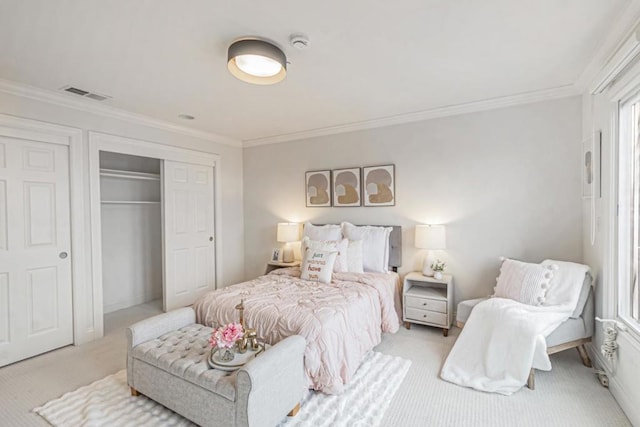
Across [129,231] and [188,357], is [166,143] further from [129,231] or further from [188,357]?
[188,357]

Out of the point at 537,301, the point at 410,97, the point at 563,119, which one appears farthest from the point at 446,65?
the point at 537,301

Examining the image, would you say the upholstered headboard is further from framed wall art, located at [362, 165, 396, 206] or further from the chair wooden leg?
the chair wooden leg

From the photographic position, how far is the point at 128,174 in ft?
13.8

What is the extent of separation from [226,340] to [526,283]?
245cm

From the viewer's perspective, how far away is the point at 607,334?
2.19m

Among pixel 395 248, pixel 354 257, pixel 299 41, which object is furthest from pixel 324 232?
pixel 299 41

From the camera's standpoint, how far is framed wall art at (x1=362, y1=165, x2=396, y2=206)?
12.6 ft

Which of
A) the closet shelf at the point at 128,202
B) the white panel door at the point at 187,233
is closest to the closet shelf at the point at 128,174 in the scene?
the closet shelf at the point at 128,202

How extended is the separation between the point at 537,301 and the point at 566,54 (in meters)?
1.94

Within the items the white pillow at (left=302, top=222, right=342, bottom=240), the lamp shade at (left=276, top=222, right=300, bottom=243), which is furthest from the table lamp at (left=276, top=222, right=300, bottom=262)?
the white pillow at (left=302, top=222, right=342, bottom=240)

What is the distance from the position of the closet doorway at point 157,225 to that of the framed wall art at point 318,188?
1415mm

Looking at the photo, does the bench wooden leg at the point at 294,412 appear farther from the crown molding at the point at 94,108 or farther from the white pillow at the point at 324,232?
the crown molding at the point at 94,108

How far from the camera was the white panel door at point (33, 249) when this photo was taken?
2754 millimetres

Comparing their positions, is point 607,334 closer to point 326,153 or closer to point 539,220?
point 539,220
